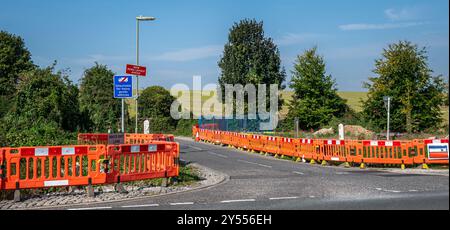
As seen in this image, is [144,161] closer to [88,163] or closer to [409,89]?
[88,163]

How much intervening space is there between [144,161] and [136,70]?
8.30 m

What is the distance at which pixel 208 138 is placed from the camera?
38.5 m

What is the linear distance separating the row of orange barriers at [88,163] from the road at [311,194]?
1.31 meters

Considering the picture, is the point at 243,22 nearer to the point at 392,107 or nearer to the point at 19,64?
the point at 392,107

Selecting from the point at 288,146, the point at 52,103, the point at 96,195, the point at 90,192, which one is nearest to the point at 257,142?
the point at 288,146

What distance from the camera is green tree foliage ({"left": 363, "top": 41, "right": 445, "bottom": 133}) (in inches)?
1517

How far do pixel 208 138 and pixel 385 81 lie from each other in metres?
15.3

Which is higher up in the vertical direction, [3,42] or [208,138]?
[3,42]

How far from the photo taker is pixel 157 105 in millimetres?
62656

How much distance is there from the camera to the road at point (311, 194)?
938 cm

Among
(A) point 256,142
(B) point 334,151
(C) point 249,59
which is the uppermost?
(C) point 249,59

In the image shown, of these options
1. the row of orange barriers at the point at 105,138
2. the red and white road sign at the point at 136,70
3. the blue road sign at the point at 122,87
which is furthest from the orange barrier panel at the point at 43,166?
the row of orange barriers at the point at 105,138

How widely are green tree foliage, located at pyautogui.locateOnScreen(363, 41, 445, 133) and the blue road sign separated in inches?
1044
